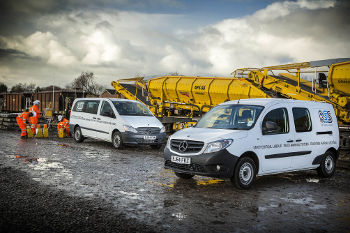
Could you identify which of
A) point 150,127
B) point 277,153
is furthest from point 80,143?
point 277,153

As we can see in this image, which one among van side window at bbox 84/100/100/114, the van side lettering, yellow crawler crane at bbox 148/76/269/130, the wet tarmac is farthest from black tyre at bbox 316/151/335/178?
van side window at bbox 84/100/100/114

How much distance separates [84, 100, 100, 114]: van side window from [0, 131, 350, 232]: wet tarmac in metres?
4.16

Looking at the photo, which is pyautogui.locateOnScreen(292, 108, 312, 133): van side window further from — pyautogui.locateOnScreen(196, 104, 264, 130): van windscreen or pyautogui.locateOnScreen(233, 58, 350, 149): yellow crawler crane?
pyautogui.locateOnScreen(233, 58, 350, 149): yellow crawler crane

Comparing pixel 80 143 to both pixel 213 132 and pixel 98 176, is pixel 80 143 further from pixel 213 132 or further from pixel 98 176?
pixel 213 132

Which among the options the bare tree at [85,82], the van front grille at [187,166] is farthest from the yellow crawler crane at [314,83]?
the bare tree at [85,82]

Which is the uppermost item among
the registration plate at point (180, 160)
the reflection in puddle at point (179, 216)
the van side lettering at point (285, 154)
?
the van side lettering at point (285, 154)

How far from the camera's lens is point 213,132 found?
23.1 ft

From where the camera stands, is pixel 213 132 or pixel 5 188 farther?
pixel 213 132

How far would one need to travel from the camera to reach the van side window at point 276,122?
282 inches

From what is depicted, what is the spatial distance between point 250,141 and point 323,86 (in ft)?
27.4

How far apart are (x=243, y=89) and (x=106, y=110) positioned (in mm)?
6522

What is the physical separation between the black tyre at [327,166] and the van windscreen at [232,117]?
2210 millimetres

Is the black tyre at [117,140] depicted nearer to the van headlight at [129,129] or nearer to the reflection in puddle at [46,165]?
the van headlight at [129,129]

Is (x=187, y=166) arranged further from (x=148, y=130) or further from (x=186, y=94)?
(x=186, y=94)
